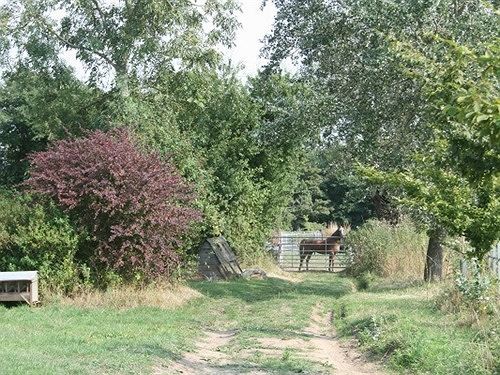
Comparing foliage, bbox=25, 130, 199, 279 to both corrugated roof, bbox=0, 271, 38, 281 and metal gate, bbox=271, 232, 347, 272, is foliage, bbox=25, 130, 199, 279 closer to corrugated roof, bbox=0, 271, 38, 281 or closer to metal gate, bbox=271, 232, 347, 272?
corrugated roof, bbox=0, 271, 38, 281

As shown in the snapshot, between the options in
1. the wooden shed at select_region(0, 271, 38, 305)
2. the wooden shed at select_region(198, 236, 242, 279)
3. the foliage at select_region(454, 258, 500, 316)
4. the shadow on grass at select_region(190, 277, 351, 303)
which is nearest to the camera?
the foliage at select_region(454, 258, 500, 316)

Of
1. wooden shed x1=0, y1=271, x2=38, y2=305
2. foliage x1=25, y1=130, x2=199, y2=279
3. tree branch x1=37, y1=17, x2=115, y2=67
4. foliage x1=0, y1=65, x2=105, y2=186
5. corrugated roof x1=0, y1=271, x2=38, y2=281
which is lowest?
wooden shed x1=0, y1=271, x2=38, y2=305

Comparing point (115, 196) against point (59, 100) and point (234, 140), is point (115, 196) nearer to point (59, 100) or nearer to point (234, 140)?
point (59, 100)

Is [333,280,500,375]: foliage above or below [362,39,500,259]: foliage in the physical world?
below

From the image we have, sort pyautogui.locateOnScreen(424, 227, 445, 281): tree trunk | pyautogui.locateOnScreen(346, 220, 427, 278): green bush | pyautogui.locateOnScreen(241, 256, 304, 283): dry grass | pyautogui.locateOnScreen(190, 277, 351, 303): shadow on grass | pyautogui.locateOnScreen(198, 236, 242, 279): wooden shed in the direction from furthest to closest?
1. pyautogui.locateOnScreen(241, 256, 304, 283): dry grass
2. pyautogui.locateOnScreen(346, 220, 427, 278): green bush
3. pyautogui.locateOnScreen(198, 236, 242, 279): wooden shed
4. pyautogui.locateOnScreen(424, 227, 445, 281): tree trunk
5. pyautogui.locateOnScreen(190, 277, 351, 303): shadow on grass

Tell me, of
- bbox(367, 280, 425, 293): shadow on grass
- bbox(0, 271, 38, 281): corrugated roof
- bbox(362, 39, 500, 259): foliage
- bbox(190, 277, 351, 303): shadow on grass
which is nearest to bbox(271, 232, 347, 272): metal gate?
bbox(190, 277, 351, 303): shadow on grass

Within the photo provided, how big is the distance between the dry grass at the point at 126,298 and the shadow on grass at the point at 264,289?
2.90 metres

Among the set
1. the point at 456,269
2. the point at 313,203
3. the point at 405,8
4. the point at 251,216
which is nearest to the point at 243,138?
the point at 251,216

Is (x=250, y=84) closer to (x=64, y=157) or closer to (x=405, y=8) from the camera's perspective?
(x=405, y=8)

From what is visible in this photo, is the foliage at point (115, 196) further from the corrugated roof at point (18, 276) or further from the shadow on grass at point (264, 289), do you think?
the shadow on grass at point (264, 289)

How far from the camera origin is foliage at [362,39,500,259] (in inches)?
255

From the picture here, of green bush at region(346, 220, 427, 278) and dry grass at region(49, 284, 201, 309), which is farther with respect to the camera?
green bush at region(346, 220, 427, 278)

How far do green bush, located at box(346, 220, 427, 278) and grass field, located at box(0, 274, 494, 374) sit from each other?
6.24 metres

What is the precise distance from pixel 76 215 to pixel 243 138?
12.6m
